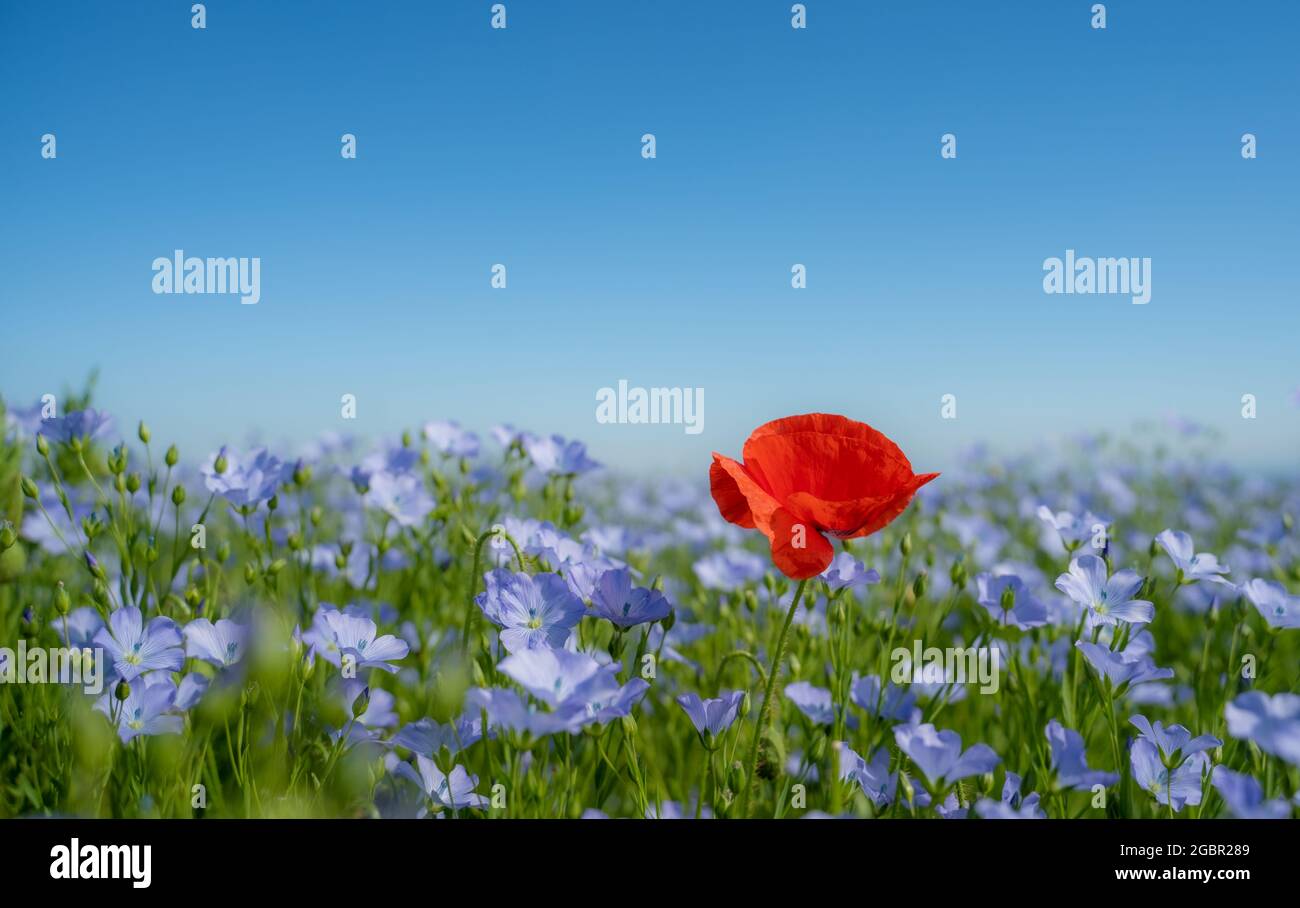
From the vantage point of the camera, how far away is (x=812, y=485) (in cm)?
116

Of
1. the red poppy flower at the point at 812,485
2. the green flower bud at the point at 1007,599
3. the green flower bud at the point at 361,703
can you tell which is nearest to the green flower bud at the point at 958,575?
the green flower bud at the point at 1007,599

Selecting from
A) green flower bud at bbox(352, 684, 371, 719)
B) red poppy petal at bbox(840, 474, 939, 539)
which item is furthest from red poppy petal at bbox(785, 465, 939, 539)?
green flower bud at bbox(352, 684, 371, 719)

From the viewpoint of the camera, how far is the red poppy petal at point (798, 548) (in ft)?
3.60

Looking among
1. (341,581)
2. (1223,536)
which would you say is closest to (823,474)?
(341,581)

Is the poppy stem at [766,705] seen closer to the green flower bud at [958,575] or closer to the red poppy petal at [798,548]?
the red poppy petal at [798,548]

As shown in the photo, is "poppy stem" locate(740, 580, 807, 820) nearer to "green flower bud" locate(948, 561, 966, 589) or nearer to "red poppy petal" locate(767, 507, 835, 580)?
"red poppy petal" locate(767, 507, 835, 580)

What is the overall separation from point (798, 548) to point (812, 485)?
0.32ft

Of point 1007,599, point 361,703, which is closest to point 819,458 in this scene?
point 1007,599

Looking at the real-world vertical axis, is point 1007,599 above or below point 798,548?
below

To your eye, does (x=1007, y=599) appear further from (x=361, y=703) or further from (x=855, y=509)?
(x=361, y=703)

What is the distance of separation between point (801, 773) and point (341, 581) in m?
1.17
